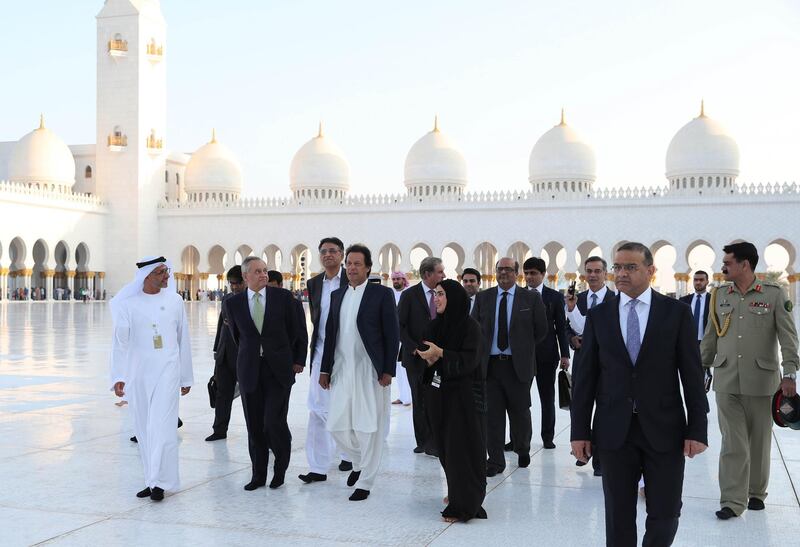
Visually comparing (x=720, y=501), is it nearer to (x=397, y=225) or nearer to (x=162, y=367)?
(x=162, y=367)

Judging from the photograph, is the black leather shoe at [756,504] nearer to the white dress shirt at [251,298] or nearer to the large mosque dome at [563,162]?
the white dress shirt at [251,298]

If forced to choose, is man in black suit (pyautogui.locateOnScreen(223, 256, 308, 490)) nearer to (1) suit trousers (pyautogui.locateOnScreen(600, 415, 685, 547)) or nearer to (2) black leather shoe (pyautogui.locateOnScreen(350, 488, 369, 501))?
(2) black leather shoe (pyautogui.locateOnScreen(350, 488, 369, 501))

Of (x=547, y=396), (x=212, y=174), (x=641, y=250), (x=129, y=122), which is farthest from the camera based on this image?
(x=212, y=174)

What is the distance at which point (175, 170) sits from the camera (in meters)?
40.2

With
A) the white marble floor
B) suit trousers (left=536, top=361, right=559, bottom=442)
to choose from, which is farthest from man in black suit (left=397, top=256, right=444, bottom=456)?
suit trousers (left=536, top=361, right=559, bottom=442)

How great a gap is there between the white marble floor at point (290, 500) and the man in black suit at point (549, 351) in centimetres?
19

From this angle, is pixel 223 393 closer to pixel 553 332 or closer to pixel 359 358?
pixel 359 358

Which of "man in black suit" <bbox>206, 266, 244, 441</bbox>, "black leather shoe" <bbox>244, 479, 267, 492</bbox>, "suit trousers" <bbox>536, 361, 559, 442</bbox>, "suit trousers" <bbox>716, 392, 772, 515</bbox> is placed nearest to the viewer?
"suit trousers" <bbox>716, 392, 772, 515</bbox>

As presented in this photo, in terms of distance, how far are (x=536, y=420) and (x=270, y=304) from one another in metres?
2.58

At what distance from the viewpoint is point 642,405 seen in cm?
274

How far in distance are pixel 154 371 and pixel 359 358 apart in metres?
0.93

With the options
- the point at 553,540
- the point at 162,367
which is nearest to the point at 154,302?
the point at 162,367

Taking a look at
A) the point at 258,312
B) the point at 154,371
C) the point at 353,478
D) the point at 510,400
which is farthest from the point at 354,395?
the point at 510,400

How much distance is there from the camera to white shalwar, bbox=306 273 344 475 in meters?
4.38
